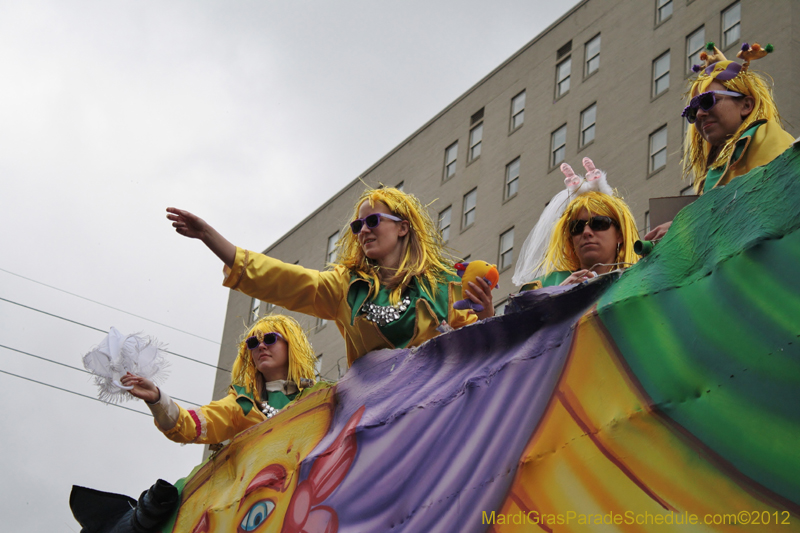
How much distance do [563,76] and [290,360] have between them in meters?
17.5

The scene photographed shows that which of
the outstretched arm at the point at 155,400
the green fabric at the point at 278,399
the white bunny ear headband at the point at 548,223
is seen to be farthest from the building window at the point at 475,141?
the outstretched arm at the point at 155,400

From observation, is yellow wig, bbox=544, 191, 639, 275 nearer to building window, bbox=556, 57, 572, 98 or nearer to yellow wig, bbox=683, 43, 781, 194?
yellow wig, bbox=683, 43, 781, 194

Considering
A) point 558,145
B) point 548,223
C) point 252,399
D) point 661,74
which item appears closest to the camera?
point 548,223

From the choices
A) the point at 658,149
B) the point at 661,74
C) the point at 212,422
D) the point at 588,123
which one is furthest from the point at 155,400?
the point at 588,123

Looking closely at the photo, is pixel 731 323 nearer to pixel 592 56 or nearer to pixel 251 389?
pixel 251 389

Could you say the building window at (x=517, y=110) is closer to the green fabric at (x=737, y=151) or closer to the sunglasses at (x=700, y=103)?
the sunglasses at (x=700, y=103)

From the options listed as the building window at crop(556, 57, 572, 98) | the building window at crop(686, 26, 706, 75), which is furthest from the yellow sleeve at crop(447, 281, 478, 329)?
the building window at crop(556, 57, 572, 98)

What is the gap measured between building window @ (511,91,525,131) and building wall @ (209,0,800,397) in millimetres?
159

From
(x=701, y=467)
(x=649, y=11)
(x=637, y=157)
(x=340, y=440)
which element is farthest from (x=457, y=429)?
(x=649, y=11)

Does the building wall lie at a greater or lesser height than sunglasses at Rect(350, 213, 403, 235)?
greater

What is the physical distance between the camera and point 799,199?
2.21 meters

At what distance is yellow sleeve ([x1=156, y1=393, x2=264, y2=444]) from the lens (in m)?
4.61

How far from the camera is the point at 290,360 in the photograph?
17.9ft

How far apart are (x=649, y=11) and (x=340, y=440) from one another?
18242 millimetres
